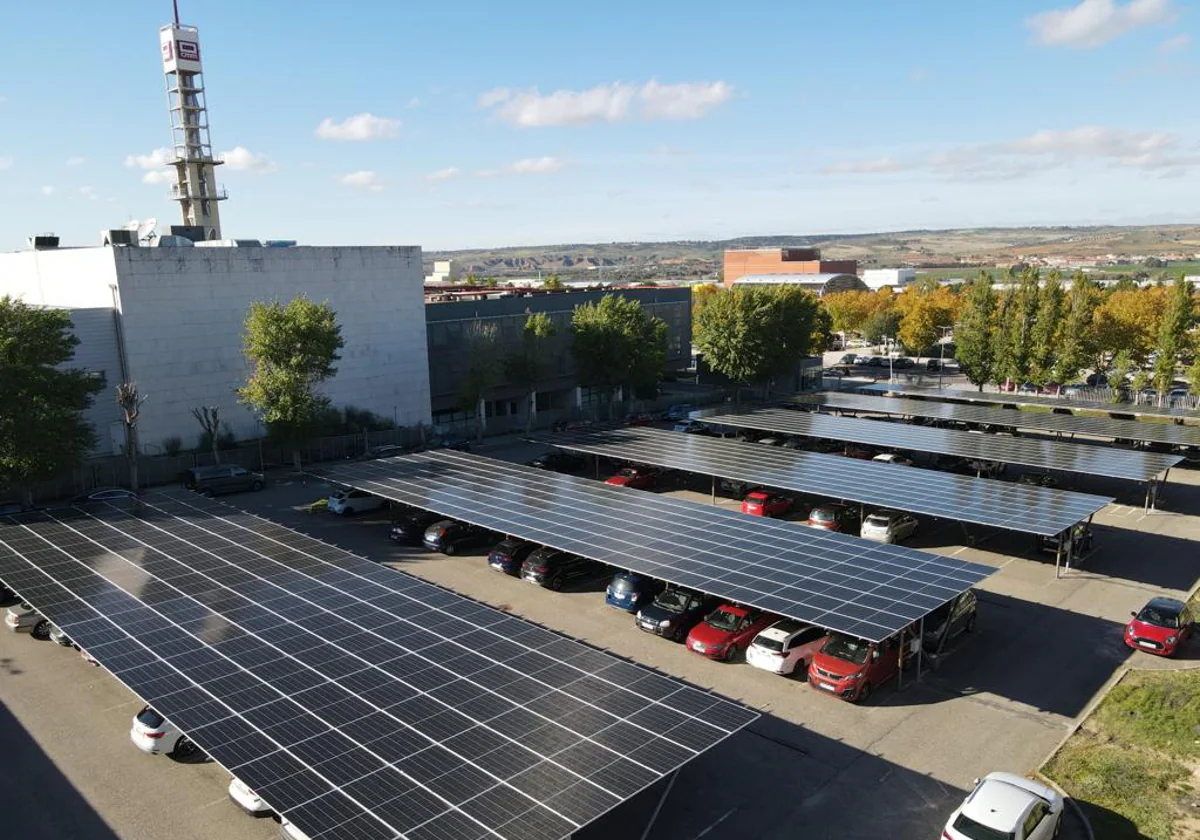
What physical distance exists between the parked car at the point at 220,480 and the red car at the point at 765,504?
2496cm

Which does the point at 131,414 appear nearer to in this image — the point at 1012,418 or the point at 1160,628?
the point at 1160,628

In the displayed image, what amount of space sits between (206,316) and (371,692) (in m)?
35.4

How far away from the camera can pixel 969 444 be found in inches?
1550

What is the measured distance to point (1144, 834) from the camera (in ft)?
47.2

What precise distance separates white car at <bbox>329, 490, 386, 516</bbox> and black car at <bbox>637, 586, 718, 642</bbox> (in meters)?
16.9

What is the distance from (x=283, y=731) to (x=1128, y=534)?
32.8 metres

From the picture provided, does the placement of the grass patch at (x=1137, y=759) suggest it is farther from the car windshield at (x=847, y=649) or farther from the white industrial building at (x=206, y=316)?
the white industrial building at (x=206, y=316)

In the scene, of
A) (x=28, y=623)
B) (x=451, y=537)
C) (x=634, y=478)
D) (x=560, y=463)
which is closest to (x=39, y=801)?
(x=28, y=623)

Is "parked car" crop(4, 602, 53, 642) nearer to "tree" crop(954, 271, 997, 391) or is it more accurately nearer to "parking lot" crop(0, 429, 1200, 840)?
"parking lot" crop(0, 429, 1200, 840)

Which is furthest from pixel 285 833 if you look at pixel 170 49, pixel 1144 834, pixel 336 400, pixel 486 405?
pixel 170 49

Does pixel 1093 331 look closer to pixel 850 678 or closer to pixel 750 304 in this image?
pixel 750 304

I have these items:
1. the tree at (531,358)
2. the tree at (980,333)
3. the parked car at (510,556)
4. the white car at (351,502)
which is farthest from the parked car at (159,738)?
the tree at (980,333)

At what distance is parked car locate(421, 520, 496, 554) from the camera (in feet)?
102

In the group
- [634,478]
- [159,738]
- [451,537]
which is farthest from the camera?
[634,478]
